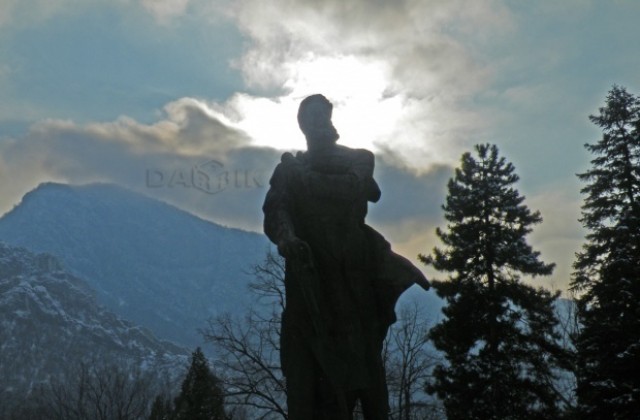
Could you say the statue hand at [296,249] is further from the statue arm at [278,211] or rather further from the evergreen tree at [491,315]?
the evergreen tree at [491,315]

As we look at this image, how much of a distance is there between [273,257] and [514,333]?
10.3 meters

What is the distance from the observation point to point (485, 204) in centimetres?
2680

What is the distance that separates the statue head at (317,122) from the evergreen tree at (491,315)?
19.3m

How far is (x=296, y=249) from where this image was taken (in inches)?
189

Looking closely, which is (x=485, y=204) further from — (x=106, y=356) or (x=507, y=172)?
(x=106, y=356)

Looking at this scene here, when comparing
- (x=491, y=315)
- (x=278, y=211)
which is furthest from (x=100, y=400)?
(x=278, y=211)

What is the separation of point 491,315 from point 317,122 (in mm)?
20432

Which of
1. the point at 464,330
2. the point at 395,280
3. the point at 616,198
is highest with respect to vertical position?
the point at 616,198

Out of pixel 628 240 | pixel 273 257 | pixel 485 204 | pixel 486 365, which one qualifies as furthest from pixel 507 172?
pixel 273 257

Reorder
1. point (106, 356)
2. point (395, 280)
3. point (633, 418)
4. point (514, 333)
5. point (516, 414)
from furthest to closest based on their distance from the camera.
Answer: point (106, 356) → point (514, 333) → point (516, 414) → point (633, 418) → point (395, 280)

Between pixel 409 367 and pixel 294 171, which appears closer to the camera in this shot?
pixel 294 171

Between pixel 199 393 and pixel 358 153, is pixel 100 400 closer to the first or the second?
pixel 199 393

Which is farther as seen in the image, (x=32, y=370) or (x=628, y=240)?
(x=32, y=370)

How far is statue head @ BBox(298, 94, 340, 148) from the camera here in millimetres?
5629
